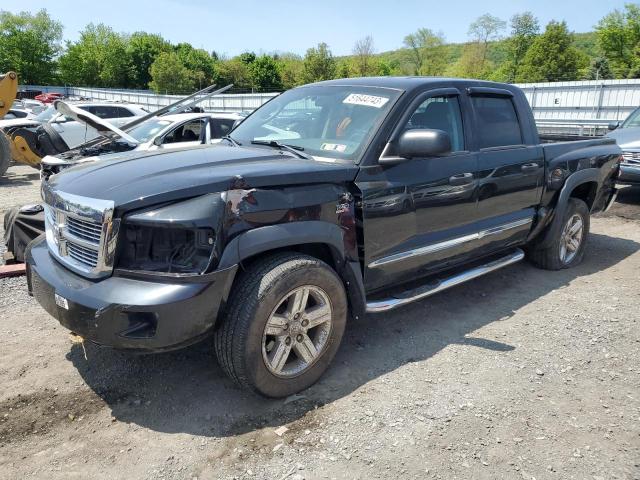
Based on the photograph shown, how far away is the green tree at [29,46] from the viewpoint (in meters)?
74.7

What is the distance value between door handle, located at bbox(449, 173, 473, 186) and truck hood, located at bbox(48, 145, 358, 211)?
3.19ft

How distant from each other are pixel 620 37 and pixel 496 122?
205 ft

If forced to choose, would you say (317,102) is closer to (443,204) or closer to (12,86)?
(443,204)

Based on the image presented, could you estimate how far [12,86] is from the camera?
13070 mm

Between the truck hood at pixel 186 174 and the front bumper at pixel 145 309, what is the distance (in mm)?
435

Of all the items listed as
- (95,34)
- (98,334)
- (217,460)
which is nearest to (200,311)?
(98,334)

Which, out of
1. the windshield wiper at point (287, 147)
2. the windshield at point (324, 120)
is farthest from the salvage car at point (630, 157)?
the windshield wiper at point (287, 147)

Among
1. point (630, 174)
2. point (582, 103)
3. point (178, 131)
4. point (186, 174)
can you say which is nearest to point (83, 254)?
point (186, 174)

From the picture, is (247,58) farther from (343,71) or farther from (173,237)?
(173,237)

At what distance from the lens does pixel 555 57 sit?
173 feet

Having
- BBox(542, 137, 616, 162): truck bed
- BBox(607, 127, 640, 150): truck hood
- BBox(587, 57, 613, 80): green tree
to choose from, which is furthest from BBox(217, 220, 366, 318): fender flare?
BBox(587, 57, 613, 80): green tree

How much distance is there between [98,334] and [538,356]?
2.98m

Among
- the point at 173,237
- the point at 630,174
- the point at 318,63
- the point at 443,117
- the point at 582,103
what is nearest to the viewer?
the point at 173,237

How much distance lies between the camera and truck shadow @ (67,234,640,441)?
296 centimetres
